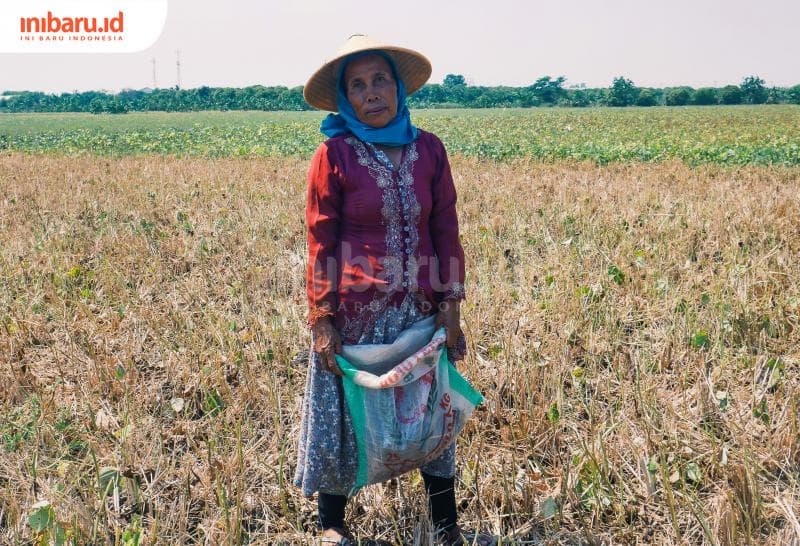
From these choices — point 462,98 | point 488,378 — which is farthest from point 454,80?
point 488,378

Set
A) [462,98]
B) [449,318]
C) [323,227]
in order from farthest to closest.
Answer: [462,98] < [449,318] < [323,227]

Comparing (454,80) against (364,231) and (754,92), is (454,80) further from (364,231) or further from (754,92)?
(364,231)

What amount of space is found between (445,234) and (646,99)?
65.7 meters

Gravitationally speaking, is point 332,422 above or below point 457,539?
above

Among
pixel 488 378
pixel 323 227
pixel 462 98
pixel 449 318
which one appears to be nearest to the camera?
pixel 323 227

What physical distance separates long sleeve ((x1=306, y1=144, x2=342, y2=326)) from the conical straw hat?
11.0 inches

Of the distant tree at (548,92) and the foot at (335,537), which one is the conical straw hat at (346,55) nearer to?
the foot at (335,537)

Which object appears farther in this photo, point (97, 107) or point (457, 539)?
point (97, 107)

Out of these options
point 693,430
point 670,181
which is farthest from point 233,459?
point 670,181

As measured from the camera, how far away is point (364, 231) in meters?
1.90

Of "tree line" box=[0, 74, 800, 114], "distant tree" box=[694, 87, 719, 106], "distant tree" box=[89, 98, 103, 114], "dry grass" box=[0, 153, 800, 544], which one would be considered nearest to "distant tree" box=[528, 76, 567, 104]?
"tree line" box=[0, 74, 800, 114]

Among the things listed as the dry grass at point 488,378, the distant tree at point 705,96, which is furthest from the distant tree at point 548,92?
the dry grass at point 488,378

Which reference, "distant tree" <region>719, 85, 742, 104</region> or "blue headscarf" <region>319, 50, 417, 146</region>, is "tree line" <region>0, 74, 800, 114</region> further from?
"blue headscarf" <region>319, 50, 417, 146</region>

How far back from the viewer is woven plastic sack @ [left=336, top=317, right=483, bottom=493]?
185 centimetres
